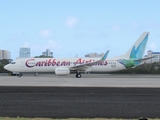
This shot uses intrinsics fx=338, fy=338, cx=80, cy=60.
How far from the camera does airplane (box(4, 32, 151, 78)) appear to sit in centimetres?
4941

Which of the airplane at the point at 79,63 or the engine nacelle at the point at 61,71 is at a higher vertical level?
the airplane at the point at 79,63

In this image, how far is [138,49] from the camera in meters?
52.1

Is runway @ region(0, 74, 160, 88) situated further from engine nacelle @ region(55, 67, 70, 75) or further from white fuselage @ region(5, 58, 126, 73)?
white fuselage @ region(5, 58, 126, 73)

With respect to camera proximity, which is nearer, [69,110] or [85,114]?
[85,114]

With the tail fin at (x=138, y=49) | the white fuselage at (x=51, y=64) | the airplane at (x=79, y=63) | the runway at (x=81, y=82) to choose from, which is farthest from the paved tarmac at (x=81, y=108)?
the tail fin at (x=138, y=49)

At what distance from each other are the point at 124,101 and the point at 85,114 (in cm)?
401

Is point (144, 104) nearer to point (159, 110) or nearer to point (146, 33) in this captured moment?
point (159, 110)

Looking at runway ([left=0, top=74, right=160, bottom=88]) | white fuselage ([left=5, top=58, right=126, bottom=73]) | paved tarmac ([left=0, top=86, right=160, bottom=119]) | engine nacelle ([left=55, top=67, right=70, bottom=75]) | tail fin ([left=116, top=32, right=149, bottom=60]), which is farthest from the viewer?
tail fin ([left=116, top=32, right=149, bottom=60])

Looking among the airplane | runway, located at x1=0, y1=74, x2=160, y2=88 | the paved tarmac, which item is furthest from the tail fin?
the paved tarmac

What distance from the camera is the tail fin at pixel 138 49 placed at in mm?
51562

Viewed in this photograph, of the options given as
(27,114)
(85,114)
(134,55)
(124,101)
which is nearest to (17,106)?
(27,114)

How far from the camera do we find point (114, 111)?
12.3 m

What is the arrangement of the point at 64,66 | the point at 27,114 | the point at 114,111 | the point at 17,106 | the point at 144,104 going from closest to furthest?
the point at 27,114, the point at 114,111, the point at 17,106, the point at 144,104, the point at 64,66

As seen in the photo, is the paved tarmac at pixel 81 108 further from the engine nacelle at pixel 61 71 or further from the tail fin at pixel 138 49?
the tail fin at pixel 138 49
